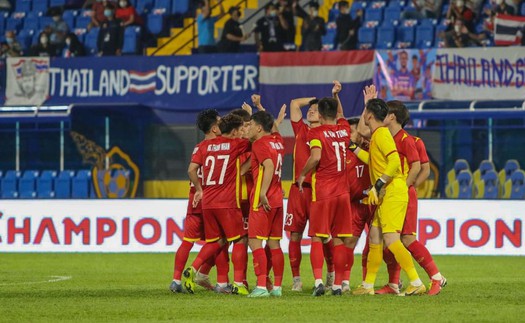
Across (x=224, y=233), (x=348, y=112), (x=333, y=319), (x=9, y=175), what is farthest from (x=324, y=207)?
(x=9, y=175)

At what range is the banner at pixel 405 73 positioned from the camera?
86.6 ft

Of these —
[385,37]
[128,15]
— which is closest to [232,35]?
[128,15]

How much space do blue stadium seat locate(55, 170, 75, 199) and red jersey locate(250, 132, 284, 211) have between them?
15591 millimetres

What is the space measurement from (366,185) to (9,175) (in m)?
16.5

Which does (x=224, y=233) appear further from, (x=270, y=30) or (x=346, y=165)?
(x=270, y=30)

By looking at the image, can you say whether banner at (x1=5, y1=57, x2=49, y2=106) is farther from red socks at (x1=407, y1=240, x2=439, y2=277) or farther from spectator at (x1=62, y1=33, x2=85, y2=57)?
red socks at (x1=407, y1=240, x2=439, y2=277)

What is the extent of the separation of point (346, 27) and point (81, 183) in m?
6.69

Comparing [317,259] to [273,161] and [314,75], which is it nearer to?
[273,161]

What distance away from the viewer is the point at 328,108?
533 inches

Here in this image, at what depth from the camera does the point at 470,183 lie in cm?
2511

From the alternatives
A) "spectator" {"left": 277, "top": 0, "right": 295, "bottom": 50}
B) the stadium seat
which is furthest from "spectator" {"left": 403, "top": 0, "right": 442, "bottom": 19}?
the stadium seat

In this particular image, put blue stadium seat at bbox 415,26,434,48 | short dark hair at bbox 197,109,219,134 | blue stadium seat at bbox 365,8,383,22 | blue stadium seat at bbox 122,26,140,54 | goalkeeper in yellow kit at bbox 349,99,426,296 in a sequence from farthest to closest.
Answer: blue stadium seat at bbox 122,26,140,54, blue stadium seat at bbox 365,8,383,22, blue stadium seat at bbox 415,26,434,48, short dark hair at bbox 197,109,219,134, goalkeeper in yellow kit at bbox 349,99,426,296

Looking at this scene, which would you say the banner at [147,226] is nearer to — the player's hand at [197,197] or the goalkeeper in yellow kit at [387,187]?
the player's hand at [197,197]

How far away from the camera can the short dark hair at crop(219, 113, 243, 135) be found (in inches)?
562
